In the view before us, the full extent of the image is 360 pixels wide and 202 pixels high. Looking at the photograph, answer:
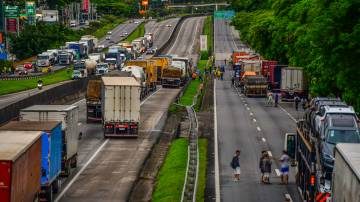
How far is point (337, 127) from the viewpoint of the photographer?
30547mm

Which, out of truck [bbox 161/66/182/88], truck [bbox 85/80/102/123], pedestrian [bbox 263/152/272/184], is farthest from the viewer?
truck [bbox 161/66/182/88]

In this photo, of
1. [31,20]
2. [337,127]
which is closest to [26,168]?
[337,127]

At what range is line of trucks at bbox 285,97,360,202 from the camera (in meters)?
20.9

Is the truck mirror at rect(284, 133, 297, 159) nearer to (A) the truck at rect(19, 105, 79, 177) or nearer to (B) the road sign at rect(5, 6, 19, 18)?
(A) the truck at rect(19, 105, 79, 177)

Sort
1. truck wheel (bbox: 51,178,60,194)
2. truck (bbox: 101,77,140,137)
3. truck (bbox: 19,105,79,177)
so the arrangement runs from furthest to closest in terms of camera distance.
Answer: truck (bbox: 101,77,140,137) → truck (bbox: 19,105,79,177) → truck wheel (bbox: 51,178,60,194)

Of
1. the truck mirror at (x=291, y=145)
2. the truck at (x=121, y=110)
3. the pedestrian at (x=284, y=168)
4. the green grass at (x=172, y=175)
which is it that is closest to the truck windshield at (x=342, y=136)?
the truck mirror at (x=291, y=145)

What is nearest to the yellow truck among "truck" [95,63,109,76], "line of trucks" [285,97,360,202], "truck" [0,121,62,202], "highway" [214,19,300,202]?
"highway" [214,19,300,202]

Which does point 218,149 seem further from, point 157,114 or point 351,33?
point 157,114

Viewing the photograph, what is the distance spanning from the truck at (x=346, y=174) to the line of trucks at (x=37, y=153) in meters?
8.30

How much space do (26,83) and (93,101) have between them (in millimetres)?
39766

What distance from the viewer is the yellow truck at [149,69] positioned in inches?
3684

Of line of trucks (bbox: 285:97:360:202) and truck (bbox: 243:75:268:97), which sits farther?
truck (bbox: 243:75:268:97)

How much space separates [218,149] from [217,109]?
2475cm

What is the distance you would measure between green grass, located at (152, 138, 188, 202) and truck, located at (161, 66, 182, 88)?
50.0 m
